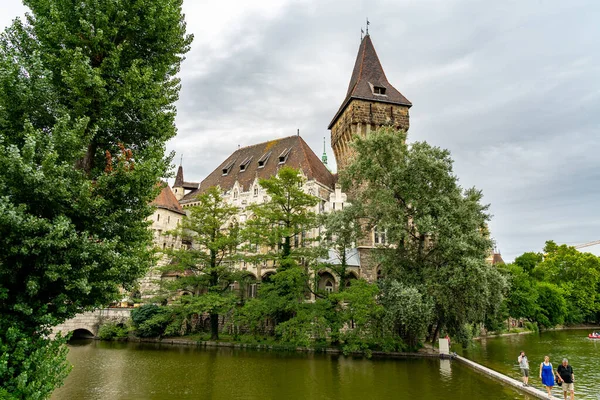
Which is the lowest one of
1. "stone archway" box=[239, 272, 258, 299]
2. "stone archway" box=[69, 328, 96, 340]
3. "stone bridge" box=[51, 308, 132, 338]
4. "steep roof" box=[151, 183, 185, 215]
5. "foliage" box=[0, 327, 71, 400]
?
"stone archway" box=[69, 328, 96, 340]

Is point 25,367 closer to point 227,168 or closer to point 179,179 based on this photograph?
point 227,168

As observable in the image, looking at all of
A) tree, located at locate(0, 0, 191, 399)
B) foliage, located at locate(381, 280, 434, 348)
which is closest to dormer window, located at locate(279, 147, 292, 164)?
foliage, located at locate(381, 280, 434, 348)

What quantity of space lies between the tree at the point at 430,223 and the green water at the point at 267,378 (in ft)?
11.7

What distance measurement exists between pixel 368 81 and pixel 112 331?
32.0m

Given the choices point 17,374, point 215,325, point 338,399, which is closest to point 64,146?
point 17,374

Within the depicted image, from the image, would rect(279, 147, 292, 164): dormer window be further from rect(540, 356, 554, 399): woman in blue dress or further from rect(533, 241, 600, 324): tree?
rect(533, 241, 600, 324): tree

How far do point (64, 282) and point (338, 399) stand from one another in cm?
878

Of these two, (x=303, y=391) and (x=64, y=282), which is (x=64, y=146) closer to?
(x=64, y=282)

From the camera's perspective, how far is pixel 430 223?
20625 mm

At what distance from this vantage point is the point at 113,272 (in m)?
8.55

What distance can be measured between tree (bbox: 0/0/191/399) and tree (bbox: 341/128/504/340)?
47.1 ft

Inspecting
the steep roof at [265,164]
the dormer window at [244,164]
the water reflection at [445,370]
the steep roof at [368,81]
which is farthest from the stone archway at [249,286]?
the steep roof at [368,81]

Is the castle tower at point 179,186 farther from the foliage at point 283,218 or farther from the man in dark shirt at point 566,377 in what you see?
the man in dark shirt at point 566,377

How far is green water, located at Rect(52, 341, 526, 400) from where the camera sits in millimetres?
12867
